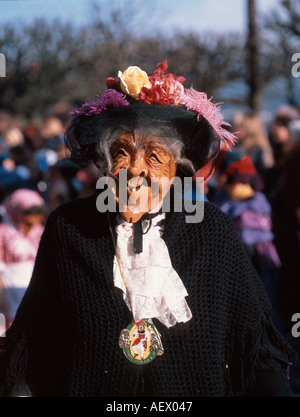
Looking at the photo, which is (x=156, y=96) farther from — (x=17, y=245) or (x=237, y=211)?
(x=237, y=211)

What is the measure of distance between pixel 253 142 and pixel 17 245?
3778 mm

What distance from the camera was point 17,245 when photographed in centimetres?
470

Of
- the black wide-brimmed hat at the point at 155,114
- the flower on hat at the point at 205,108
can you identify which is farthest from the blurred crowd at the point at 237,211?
the flower on hat at the point at 205,108

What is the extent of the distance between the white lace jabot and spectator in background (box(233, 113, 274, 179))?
15.2ft

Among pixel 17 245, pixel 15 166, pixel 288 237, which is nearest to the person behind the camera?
pixel 17 245

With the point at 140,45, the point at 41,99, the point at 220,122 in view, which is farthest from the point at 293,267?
the point at 41,99

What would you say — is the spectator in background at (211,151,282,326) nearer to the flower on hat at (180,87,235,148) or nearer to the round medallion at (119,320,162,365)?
the flower on hat at (180,87,235,148)

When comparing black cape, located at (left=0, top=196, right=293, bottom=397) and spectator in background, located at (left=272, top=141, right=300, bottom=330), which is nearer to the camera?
black cape, located at (left=0, top=196, right=293, bottom=397)

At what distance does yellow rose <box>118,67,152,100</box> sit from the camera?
2357 mm

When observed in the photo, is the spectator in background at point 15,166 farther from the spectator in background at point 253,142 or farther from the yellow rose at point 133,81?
the yellow rose at point 133,81

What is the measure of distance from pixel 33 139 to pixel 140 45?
522cm

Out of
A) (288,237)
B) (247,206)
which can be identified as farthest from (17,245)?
(288,237)

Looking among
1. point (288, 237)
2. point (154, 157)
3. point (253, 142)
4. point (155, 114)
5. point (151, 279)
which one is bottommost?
point (151, 279)

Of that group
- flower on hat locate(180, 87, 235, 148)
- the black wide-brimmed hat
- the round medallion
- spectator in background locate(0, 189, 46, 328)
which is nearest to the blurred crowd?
spectator in background locate(0, 189, 46, 328)
